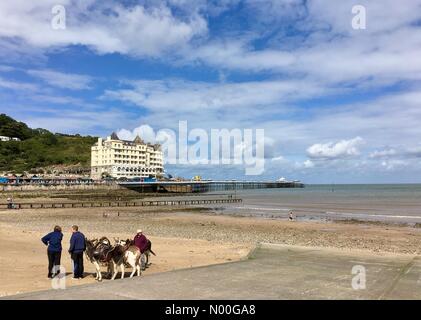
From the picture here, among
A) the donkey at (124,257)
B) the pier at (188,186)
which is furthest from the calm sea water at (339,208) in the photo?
the pier at (188,186)

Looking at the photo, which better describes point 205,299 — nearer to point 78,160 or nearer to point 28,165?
point 28,165

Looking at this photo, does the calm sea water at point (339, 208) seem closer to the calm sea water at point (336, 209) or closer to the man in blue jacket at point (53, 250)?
the calm sea water at point (336, 209)

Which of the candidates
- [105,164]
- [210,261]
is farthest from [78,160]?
[210,261]

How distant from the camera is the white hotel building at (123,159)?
513 ft

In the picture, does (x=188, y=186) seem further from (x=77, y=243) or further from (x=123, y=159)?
(x=77, y=243)

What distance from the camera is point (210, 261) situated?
13.3 m

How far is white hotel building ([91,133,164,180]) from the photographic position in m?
156

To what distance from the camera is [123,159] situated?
164 metres

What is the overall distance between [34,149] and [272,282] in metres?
169

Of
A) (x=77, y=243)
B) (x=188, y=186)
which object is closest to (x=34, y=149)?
(x=188, y=186)

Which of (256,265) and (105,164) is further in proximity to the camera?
(105,164)

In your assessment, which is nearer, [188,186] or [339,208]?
[339,208]

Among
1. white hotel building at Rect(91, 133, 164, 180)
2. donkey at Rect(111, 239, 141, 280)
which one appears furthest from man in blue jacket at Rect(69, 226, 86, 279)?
white hotel building at Rect(91, 133, 164, 180)
